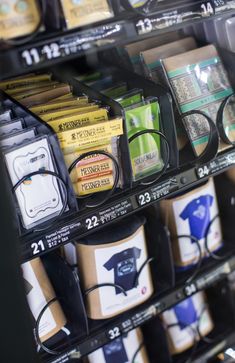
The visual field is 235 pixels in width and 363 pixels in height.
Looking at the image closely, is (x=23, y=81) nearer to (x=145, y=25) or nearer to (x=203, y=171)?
(x=145, y=25)

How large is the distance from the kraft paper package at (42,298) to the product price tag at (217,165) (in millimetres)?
403

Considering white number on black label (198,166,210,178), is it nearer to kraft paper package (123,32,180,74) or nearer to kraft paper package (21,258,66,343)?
kraft paper package (123,32,180,74)

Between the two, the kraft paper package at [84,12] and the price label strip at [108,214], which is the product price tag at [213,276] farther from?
the kraft paper package at [84,12]

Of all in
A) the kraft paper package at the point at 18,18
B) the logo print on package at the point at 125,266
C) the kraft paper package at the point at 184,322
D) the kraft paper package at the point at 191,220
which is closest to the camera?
the kraft paper package at the point at 18,18

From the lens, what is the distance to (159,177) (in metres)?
1.12

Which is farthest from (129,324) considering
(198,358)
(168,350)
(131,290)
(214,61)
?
(214,61)

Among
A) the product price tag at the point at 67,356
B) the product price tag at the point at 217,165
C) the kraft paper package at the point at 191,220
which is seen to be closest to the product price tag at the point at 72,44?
the product price tag at the point at 217,165

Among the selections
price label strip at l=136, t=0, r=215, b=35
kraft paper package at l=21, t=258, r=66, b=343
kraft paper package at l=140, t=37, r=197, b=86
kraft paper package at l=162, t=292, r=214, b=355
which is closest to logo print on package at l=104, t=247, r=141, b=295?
kraft paper package at l=21, t=258, r=66, b=343

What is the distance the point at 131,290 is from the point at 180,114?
1.37 feet

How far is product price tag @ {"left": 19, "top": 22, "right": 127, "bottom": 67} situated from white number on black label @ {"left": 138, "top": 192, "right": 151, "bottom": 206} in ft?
1.06

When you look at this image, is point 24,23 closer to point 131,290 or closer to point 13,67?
point 13,67

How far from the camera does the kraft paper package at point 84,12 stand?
0.90m

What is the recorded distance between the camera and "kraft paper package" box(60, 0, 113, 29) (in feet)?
2.97

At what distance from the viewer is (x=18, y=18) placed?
0.87 m
